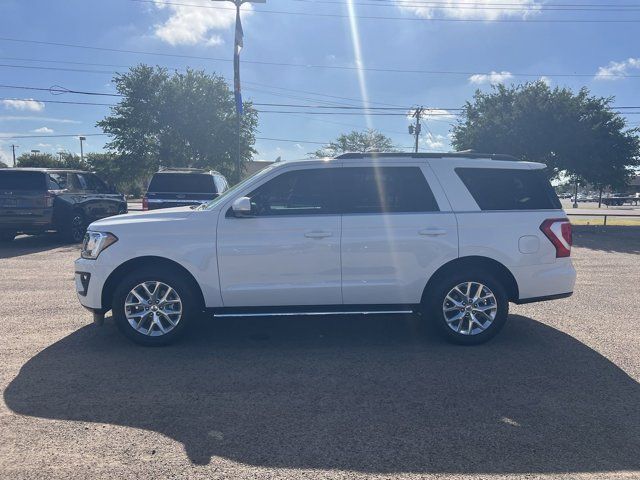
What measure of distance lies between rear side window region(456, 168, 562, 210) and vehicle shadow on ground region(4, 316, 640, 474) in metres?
1.49

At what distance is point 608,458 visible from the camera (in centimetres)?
297

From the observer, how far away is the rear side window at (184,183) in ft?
37.4

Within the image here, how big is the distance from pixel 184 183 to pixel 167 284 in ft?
23.9

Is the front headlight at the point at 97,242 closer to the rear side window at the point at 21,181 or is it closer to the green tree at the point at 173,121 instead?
the rear side window at the point at 21,181

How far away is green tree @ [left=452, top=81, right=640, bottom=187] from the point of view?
845 inches

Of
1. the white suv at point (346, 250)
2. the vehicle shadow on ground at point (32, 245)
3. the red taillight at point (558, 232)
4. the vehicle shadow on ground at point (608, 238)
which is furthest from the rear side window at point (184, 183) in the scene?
the vehicle shadow on ground at point (608, 238)

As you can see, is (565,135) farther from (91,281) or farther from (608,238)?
(91,281)

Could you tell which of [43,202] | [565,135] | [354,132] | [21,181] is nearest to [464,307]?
[43,202]

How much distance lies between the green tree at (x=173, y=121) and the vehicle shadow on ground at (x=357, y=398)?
2922cm

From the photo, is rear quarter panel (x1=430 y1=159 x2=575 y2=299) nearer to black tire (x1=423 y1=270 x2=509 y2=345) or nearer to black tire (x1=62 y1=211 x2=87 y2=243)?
black tire (x1=423 y1=270 x2=509 y2=345)

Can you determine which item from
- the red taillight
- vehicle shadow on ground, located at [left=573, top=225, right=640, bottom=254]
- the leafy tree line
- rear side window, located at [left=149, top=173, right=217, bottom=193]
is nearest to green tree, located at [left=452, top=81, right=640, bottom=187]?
the leafy tree line

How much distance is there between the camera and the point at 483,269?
498 centimetres

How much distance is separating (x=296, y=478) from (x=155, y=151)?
114 feet

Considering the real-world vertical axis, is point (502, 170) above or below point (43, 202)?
above
